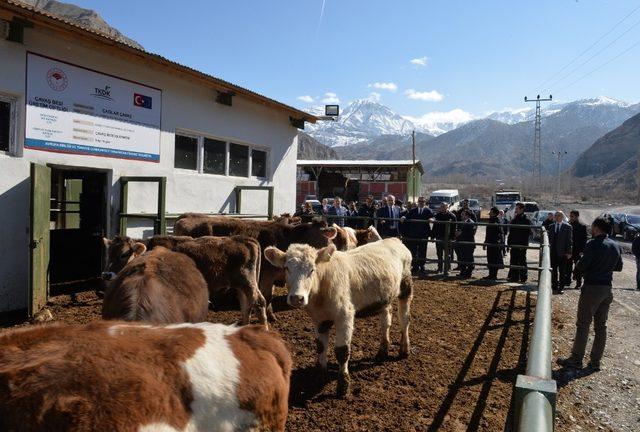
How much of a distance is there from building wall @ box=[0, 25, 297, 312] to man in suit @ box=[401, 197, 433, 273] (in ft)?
12.4

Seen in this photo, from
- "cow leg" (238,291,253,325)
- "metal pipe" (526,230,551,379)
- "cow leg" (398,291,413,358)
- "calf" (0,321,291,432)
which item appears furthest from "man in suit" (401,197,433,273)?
"calf" (0,321,291,432)

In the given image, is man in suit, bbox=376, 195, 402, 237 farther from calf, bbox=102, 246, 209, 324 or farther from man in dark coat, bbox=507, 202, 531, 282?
calf, bbox=102, 246, 209, 324

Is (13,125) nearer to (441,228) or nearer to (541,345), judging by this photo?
(541,345)

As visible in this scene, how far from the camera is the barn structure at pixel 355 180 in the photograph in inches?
1437

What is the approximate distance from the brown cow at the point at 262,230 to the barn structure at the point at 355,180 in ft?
88.1

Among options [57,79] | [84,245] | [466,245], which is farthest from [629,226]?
[57,79]

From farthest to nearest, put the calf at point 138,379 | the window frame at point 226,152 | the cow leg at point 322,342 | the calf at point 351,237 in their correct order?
the window frame at point 226,152
the calf at point 351,237
the cow leg at point 322,342
the calf at point 138,379

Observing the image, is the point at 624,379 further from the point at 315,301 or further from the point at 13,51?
the point at 13,51

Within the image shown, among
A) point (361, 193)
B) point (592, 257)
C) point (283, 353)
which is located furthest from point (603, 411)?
point (361, 193)

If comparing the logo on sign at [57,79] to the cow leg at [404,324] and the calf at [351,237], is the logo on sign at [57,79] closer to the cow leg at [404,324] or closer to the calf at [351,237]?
the calf at [351,237]

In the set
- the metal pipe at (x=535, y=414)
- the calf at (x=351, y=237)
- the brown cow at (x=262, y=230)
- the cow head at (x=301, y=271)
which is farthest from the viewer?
the calf at (x=351, y=237)

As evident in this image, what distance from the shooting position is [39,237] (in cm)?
675

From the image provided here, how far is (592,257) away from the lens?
6.25 m

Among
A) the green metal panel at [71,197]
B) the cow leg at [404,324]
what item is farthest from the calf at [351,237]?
the green metal panel at [71,197]
